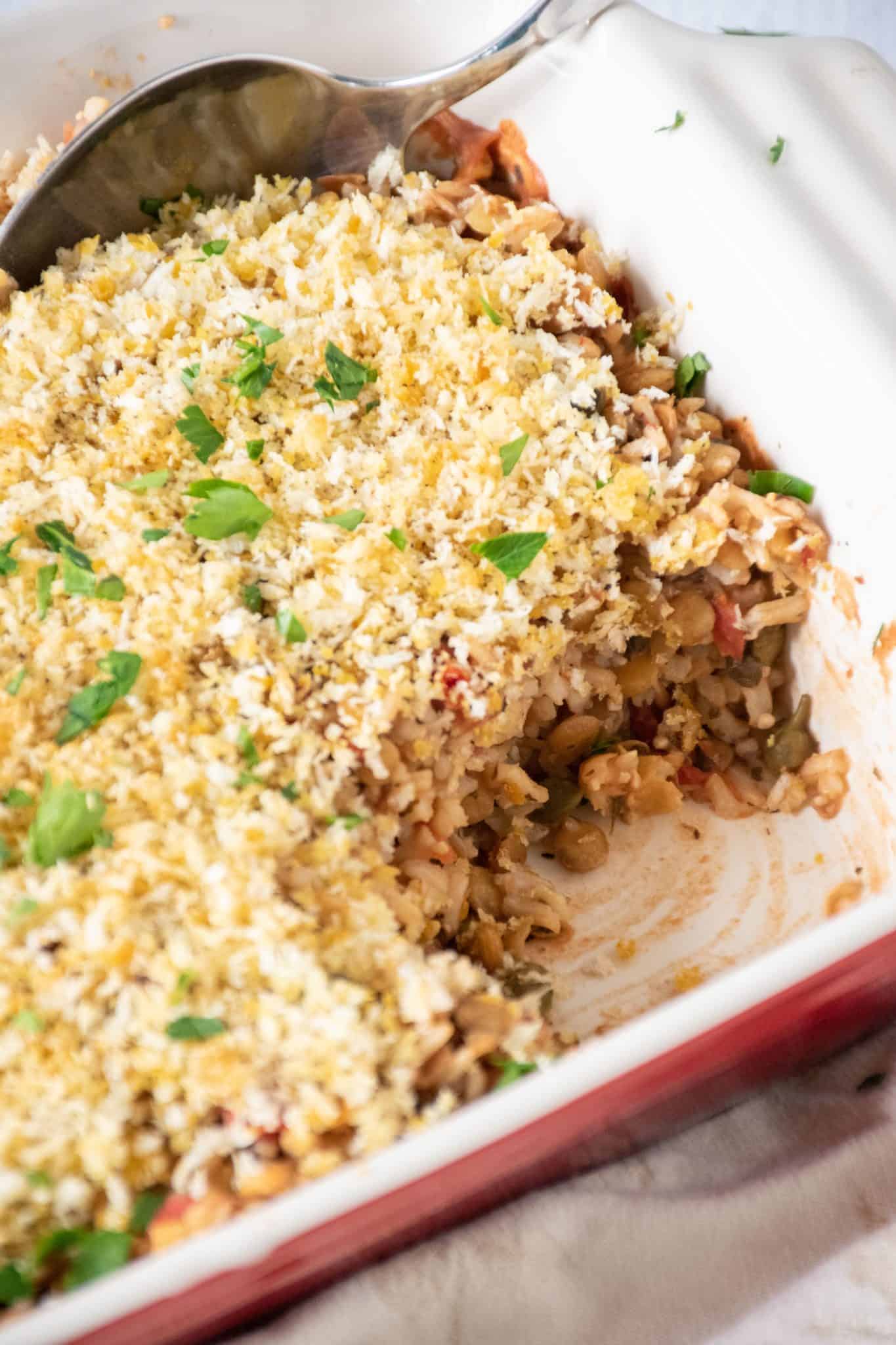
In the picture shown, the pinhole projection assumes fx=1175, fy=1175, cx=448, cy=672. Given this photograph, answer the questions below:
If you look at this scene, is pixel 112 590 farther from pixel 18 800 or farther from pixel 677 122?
pixel 677 122

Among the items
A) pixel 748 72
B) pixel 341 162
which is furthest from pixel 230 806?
pixel 748 72

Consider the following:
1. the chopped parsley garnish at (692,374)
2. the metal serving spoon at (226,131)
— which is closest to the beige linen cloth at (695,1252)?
the chopped parsley garnish at (692,374)

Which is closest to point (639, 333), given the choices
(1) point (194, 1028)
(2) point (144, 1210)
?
(1) point (194, 1028)

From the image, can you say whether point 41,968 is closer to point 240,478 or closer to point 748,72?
point 240,478

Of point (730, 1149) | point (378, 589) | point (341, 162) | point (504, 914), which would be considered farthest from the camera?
point (341, 162)

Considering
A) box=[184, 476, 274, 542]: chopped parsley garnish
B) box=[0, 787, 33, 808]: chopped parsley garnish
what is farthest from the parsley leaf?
box=[184, 476, 274, 542]: chopped parsley garnish
